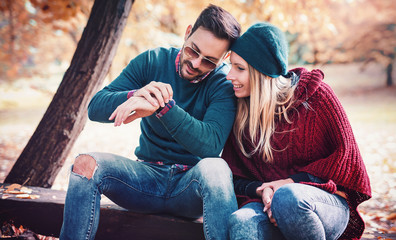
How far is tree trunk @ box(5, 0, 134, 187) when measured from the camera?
303 cm

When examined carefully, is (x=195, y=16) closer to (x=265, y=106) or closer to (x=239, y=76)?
(x=239, y=76)

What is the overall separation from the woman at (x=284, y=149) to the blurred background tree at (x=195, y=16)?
299 centimetres

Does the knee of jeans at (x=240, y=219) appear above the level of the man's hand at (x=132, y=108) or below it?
below

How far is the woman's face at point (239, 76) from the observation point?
220 centimetres

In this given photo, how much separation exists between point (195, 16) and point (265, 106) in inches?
161

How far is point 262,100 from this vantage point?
215 centimetres

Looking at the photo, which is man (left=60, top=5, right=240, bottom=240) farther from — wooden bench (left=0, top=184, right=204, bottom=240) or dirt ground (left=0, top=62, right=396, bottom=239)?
dirt ground (left=0, top=62, right=396, bottom=239)

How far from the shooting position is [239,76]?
7.23 ft

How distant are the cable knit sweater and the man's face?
576 mm

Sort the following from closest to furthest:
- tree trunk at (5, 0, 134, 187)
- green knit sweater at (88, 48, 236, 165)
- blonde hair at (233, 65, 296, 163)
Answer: green knit sweater at (88, 48, 236, 165), blonde hair at (233, 65, 296, 163), tree trunk at (5, 0, 134, 187)

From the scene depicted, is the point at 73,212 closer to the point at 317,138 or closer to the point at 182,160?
the point at 182,160

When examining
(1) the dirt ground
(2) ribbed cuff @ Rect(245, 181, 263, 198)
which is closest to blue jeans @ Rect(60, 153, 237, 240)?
(2) ribbed cuff @ Rect(245, 181, 263, 198)

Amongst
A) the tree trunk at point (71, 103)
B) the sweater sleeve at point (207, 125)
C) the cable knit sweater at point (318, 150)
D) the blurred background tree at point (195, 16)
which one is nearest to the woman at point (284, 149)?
the cable knit sweater at point (318, 150)

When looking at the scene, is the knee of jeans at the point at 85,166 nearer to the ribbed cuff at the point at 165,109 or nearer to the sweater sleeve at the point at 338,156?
the ribbed cuff at the point at 165,109
